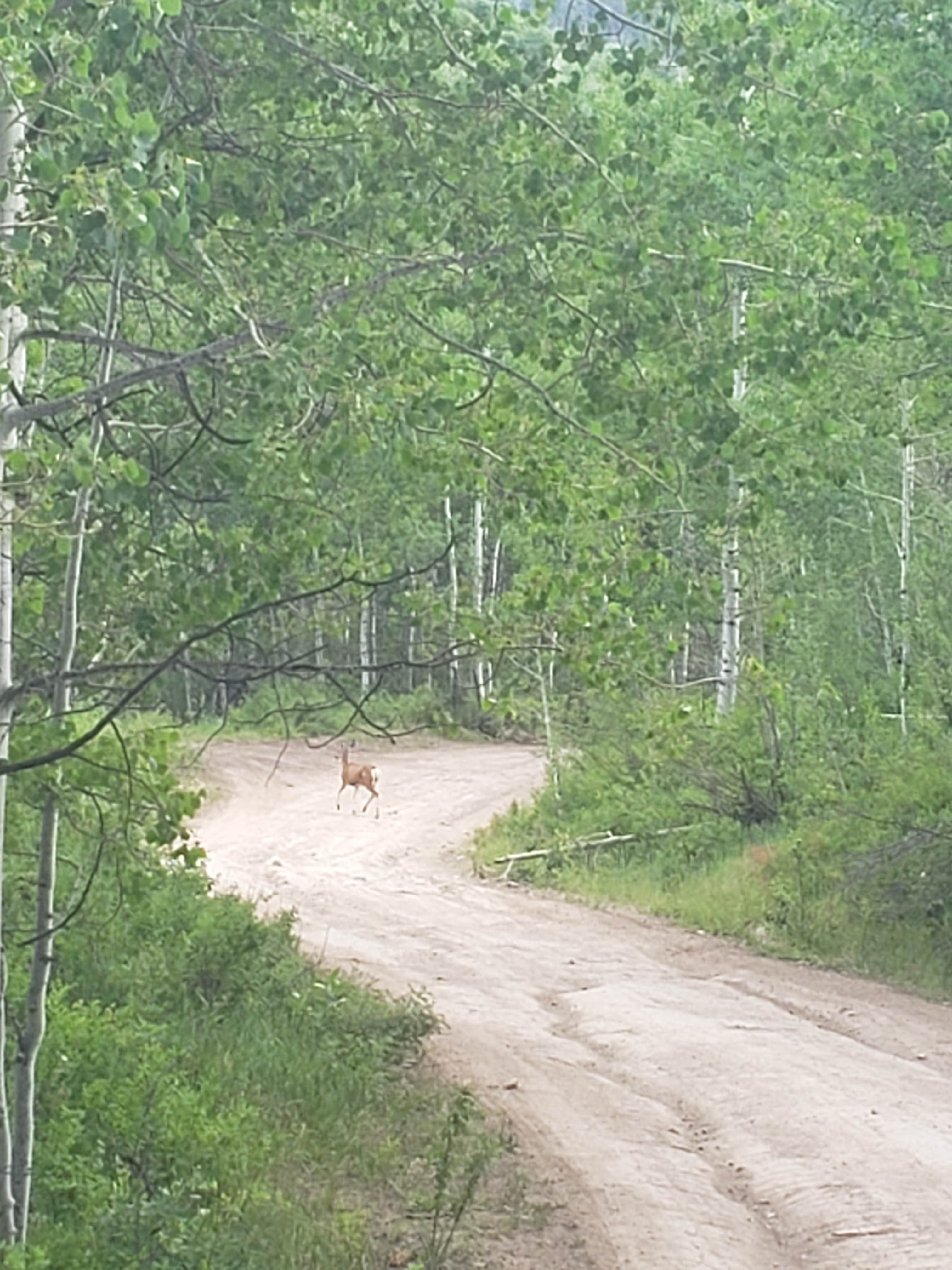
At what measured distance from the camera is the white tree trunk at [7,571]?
20.0ft

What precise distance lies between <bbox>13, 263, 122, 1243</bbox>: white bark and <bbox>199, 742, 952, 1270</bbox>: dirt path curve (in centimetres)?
258

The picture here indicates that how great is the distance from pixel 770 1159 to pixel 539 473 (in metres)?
4.15

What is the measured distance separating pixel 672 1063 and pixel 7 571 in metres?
6.68

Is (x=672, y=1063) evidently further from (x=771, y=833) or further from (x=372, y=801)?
(x=372, y=801)

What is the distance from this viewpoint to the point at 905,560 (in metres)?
18.9

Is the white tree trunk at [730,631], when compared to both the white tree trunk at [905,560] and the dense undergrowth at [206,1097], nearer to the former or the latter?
the white tree trunk at [905,560]

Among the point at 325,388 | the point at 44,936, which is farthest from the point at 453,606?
the point at 44,936

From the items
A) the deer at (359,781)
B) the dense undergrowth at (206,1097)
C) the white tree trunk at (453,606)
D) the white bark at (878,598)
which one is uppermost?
the white bark at (878,598)

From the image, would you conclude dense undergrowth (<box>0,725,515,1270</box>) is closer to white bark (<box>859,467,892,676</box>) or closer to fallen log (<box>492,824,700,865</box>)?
fallen log (<box>492,824,700,865</box>)

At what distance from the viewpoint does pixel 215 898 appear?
13539 millimetres

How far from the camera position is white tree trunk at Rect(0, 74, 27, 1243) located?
6.11 meters

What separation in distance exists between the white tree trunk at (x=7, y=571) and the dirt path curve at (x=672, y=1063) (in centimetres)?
273

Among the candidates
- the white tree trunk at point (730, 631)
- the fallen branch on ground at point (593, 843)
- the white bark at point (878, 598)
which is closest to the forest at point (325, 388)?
the white tree trunk at point (730, 631)

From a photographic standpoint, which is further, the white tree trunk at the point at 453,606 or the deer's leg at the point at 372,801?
the deer's leg at the point at 372,801
